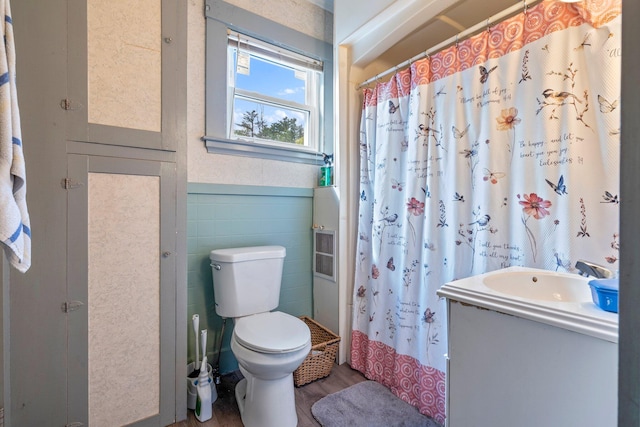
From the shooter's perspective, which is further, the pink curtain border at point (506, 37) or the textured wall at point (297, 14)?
the textured wall at point (297, 14)

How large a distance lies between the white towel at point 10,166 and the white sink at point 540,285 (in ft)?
4.11

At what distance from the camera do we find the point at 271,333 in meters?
1.46

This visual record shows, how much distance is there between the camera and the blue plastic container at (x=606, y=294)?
0.66 meters

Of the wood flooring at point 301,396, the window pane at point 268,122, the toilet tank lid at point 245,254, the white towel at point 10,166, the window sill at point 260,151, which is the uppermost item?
the window pane at point 268,122

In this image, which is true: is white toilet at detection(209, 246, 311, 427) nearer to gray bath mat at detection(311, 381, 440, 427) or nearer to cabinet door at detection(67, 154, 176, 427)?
gray bath mat at detection(311, 381, 440, 427)

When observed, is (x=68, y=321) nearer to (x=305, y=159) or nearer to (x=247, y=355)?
(x=247, y=355)

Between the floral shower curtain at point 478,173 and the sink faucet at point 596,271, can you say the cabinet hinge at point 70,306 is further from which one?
the sink faucet at point 596,271

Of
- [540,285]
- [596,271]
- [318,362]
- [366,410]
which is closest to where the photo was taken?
[596,271]

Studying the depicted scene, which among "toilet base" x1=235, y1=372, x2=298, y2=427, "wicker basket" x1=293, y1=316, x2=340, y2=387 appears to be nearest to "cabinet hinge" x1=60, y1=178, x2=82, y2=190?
"toilet base" x1=235, y1=372, x2=298, y2=427

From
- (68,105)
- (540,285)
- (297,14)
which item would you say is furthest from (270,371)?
(297,14)

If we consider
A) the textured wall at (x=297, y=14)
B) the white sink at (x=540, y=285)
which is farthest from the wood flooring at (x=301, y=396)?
the textured wall at (x=297, y=14)

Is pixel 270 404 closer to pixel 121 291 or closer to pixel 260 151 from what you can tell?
pixel 121 291

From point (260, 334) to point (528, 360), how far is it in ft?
3.63

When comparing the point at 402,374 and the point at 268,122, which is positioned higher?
the point at 268,122
